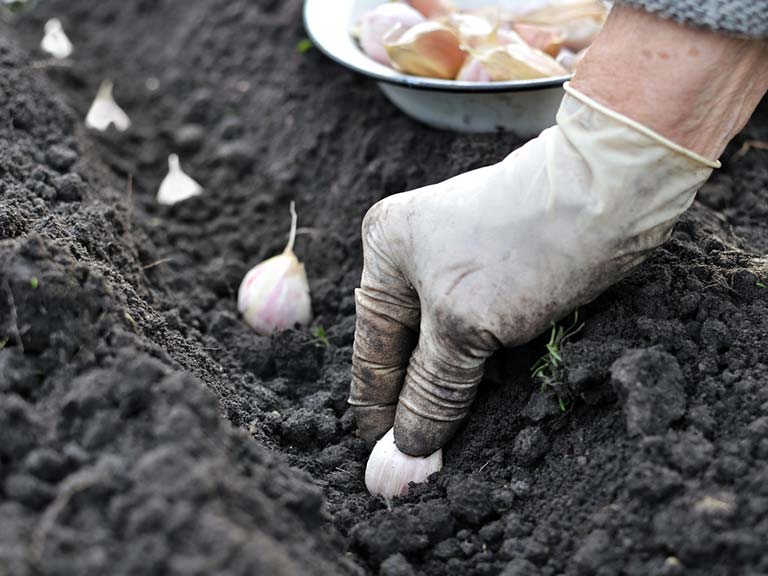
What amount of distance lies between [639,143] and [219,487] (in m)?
0.85

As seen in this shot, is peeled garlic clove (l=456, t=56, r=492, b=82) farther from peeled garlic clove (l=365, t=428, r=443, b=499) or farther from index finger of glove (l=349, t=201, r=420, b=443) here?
peeled garlic clove (l=365, t=428, r=443, b=499)

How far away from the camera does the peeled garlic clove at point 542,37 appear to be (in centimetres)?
236

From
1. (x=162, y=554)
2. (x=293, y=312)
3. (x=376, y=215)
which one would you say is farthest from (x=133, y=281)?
(x=162, y=554)

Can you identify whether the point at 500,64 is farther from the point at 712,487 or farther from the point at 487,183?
the point at 712,487

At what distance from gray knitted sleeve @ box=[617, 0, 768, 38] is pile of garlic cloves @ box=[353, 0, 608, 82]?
71 cm

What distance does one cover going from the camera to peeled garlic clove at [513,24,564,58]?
236cm

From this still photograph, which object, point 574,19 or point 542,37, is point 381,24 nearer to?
point 542,37

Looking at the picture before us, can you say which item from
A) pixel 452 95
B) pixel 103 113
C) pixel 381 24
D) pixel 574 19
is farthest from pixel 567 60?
pixel 103 113

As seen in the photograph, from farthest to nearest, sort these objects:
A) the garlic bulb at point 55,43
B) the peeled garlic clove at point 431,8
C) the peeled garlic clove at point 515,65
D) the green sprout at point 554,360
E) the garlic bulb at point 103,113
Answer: the garlic bulb at point 55,43
the garlic bulb at point 103,113
the peeled garlic clove at point 431,8
the peeled garlic clove at point 515,65
the green sprout at point 554,360

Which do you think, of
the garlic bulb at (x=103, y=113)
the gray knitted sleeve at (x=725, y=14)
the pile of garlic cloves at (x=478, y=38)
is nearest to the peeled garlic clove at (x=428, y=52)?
the pile of garlic cloves at (x=478, y=38)

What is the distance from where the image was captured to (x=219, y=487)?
3.82 ft

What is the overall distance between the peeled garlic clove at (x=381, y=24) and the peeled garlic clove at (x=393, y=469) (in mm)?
1183

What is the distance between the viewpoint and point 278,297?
214 centimetres

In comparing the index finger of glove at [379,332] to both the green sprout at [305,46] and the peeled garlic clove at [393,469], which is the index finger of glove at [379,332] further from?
the green sprout at [305,46]
